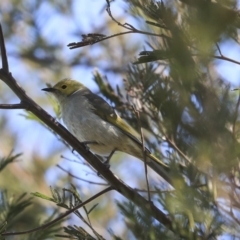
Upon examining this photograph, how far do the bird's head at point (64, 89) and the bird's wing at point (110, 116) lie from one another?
9.4 inches

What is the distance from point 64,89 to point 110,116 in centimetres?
68

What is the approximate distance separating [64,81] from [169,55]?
2.88 m

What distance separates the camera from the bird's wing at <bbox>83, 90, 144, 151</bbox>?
3.36m

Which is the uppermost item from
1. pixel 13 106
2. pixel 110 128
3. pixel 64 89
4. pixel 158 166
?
pixel 64 89

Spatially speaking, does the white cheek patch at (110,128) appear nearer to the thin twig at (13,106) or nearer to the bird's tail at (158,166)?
the bird's tail at (158,166)

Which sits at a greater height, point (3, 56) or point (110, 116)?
point (110, 116)

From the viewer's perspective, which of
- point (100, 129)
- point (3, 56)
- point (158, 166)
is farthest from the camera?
point (100, 129)

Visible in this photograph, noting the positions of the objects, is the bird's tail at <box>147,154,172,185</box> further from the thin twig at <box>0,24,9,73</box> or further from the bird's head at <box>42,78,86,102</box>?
the bird's head at <box>42,78,86,102</box>

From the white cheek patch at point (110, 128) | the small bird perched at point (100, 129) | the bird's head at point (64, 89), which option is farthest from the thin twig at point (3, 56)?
the bird's head at point (64, 89)

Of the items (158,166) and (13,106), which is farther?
(158,166)

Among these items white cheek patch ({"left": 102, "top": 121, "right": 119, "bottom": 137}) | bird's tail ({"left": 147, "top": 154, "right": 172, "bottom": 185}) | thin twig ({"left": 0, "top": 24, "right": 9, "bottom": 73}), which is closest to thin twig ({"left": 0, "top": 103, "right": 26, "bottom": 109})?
thin twig ({"left": 0, "top": 24, "right": 9, "bottom": 73})

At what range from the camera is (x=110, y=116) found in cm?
352

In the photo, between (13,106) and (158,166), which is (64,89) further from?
(13,106)

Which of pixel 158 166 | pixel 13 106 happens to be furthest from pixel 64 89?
pixel 13 106
